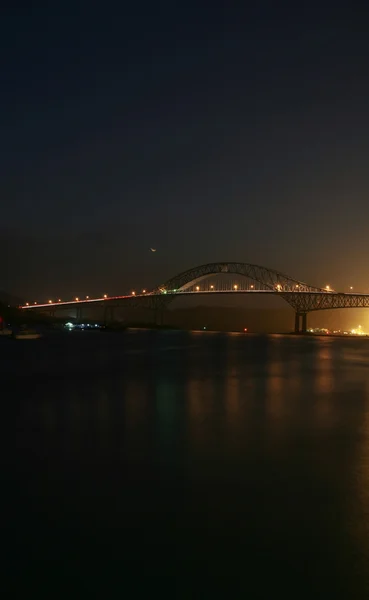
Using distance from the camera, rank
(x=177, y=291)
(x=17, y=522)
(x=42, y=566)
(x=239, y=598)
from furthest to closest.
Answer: (x=177, y=291) → (x=17, y=522) → (x=42, y=566) → (x=239, y=598)

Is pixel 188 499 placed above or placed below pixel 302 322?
below

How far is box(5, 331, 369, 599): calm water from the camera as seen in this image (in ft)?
11.6

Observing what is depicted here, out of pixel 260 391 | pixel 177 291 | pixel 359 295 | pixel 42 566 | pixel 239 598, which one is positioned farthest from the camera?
pixel 177 291

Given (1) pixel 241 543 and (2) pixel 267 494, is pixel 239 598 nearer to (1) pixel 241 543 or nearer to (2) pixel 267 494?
(1) pixel 241 543

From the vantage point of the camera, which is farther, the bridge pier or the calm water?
the bridge pier

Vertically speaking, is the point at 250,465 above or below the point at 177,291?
below

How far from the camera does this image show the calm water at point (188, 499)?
139 inches

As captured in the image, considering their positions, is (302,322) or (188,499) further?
(302,322)

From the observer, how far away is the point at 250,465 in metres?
6.18

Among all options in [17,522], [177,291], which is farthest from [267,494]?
[177,291]

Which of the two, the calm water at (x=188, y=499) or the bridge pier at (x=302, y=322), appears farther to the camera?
the bridge pier at (x=302, y=322)

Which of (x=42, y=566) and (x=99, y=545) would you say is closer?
(x=42, y=566)

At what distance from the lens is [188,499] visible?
4.91m

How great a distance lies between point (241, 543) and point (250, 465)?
224 centimetres
